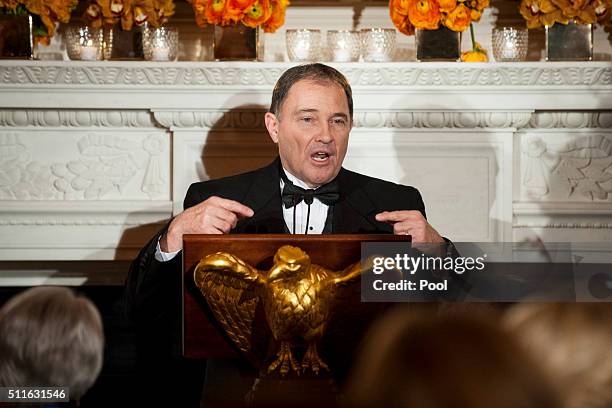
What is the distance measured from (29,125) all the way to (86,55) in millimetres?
279

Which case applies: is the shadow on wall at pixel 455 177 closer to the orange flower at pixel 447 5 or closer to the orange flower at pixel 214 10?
the orange flower at pixel 447 5

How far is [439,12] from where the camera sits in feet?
7.51

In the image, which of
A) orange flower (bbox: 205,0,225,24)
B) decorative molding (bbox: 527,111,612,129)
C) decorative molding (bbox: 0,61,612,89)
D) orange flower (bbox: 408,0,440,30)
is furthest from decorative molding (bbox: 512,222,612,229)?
orange flower (bbox: 205,0,225,24)

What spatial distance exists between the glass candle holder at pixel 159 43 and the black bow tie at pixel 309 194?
0.60m

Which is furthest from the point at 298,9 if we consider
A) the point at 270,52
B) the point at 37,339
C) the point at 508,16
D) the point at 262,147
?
the point at 37,339

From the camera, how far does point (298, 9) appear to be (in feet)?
8.61

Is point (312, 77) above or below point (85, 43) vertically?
below

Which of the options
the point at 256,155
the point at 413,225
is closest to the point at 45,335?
the point at 413,225

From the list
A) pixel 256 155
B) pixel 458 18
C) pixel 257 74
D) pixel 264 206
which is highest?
pixel 458 18

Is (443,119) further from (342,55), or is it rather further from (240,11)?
(240,11)

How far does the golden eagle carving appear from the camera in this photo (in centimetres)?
112

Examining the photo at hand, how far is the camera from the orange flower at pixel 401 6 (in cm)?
230

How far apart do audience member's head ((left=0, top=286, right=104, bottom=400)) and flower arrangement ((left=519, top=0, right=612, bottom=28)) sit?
1.84 metres

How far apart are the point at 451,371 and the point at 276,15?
1976 mm
